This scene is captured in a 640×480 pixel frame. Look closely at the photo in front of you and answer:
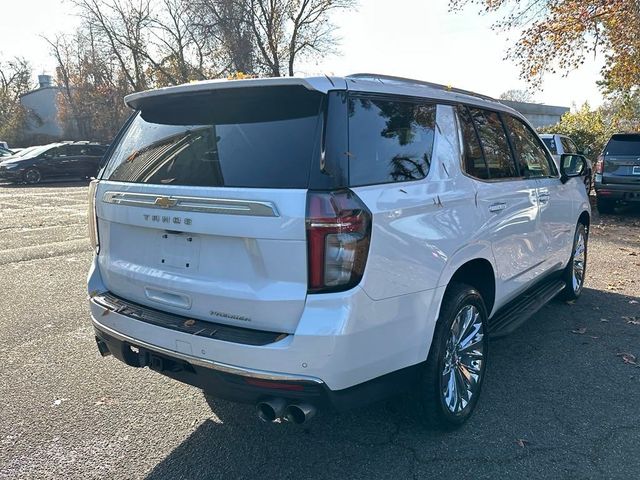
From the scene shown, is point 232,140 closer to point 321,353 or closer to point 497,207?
point 321,353

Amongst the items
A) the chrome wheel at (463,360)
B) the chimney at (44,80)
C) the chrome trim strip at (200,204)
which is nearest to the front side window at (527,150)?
the chrome wheel at (463,360)

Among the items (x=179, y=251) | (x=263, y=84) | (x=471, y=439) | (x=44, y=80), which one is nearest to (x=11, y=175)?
(x=179, y=251)

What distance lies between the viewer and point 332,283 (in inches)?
90.2

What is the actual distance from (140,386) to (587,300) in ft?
15.3

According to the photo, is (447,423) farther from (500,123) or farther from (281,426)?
(500,123)

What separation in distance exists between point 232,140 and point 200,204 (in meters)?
0.37

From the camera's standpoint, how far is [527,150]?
4348 mm

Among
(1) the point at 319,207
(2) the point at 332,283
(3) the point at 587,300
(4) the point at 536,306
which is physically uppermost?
(1) the point at 319,207

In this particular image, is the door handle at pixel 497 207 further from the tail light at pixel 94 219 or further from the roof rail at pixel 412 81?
the tail light at pixel 94 219

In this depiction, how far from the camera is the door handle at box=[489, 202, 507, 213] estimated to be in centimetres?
341

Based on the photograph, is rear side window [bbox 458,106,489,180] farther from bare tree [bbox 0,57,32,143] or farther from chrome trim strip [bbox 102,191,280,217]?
bare tree [bbox 0,57,32,143]

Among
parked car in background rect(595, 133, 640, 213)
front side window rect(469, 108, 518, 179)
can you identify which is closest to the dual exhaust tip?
front side window rect(469, 108, 518, 179)

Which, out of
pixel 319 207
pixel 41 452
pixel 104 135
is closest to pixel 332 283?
pixel 319 207

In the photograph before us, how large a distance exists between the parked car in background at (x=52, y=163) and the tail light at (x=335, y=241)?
68.8 ft
